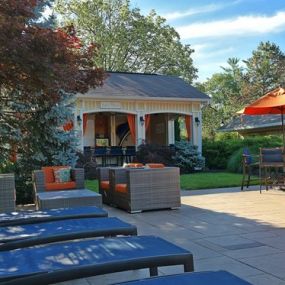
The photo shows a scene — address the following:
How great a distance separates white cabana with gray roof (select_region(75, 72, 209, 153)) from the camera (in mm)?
18891

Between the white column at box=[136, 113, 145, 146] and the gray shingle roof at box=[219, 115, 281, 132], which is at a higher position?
the gray shingle roof at box=[219, 115, 281, 132]

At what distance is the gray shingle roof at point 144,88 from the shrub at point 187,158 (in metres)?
2.38

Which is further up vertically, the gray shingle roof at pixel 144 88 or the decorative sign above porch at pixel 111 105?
the gray shingle roof at pixel 144 88

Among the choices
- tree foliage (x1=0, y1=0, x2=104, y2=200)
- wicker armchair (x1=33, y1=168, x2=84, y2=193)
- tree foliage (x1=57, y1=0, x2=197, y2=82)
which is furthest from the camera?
tree foliage (x1=57, y1=0, x2=197, y2=82)

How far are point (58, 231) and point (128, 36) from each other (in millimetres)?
32264

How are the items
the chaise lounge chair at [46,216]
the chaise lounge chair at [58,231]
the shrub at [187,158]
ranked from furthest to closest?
1. the shrub at [187,158]
2. the chaise lounge chair at [46,216]
3. the chaise lounge chair at [58,231]

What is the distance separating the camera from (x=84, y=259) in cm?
304

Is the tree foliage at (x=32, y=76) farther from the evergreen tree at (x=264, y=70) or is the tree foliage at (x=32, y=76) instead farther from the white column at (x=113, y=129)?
the evergreen tree at (x=264, y=70)

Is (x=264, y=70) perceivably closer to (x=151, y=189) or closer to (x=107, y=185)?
(x=107, y=185)

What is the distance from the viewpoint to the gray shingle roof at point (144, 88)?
1912 cm

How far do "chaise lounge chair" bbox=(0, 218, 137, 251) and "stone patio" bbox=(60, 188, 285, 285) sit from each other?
1.95ft

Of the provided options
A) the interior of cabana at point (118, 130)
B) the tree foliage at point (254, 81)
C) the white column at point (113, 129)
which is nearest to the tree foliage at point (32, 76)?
the interior of cabana at point (118, 130)

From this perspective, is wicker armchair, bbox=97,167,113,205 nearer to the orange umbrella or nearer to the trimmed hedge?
the orange umbrella

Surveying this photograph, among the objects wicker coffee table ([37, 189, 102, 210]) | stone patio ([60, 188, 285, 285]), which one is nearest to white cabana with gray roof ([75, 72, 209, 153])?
stone patio ([60, 188, 285, 285])
